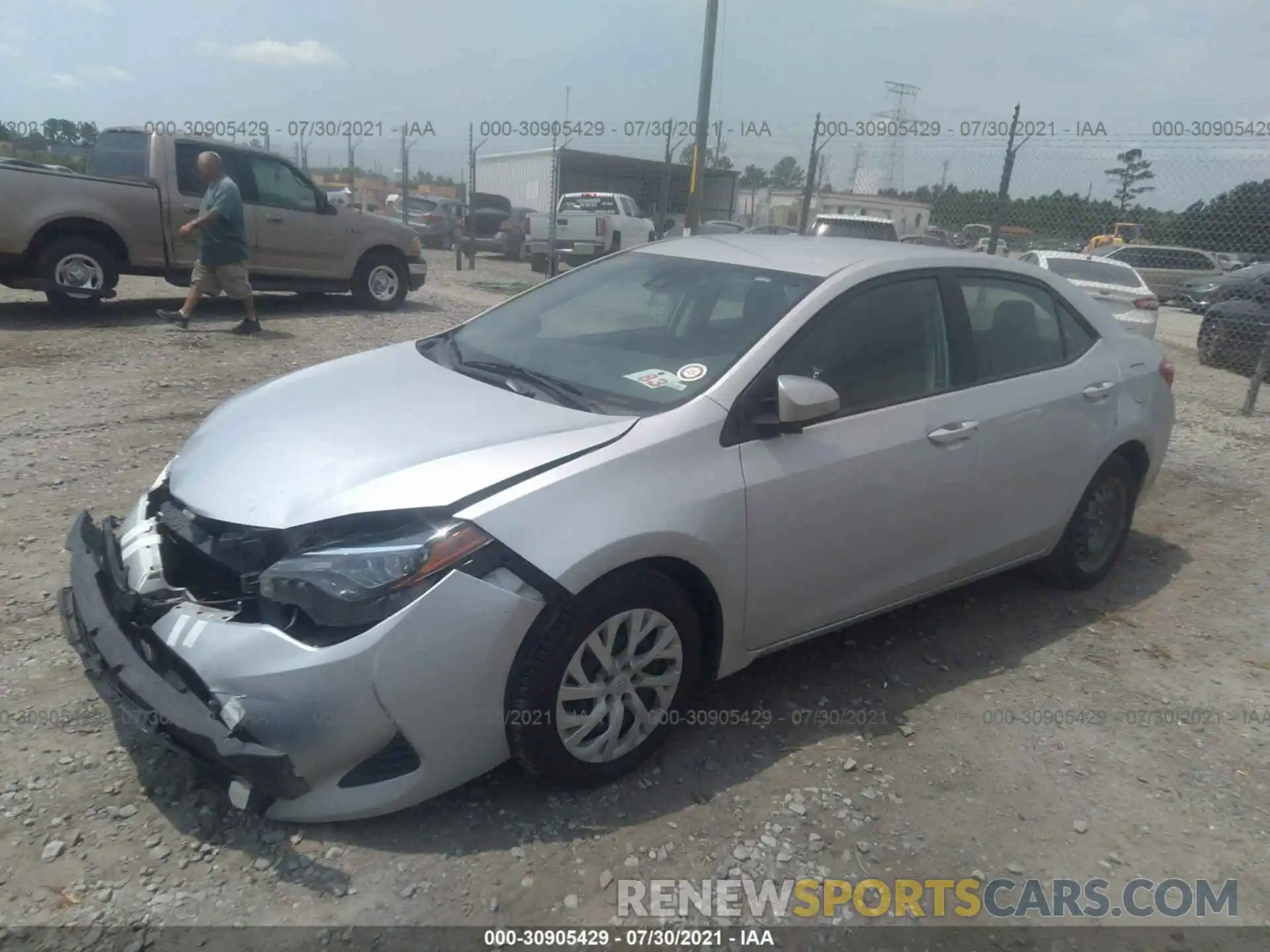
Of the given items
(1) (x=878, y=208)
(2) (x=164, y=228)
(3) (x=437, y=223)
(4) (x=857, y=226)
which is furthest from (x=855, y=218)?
(3) (x=437, y=223)

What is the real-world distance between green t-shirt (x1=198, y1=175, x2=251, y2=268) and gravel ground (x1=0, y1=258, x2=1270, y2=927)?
4.66 m

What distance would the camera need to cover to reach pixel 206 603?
2.75 meters

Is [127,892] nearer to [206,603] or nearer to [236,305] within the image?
[206,603]

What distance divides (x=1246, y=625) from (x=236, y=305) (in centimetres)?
1081

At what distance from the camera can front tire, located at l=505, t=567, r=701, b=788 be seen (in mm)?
2723

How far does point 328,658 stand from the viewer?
2.49 metres

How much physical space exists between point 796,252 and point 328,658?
2530 millimetres

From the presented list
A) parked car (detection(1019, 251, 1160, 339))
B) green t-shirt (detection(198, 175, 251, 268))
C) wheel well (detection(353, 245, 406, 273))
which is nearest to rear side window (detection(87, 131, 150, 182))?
green t-shirt (detection(198, 175, 251, 268))

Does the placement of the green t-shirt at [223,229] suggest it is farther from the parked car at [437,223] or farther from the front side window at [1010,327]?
the parked car at [437,223]

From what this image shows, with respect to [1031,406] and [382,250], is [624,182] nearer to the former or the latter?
[382,250]

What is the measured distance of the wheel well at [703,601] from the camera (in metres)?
2.96

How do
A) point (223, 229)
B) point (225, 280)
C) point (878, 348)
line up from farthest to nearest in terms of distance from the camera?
point (225, 280) → point (223, 229) → point (878, 348)

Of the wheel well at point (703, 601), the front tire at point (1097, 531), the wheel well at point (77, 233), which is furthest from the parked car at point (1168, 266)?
the wheel well at point (703, 601)

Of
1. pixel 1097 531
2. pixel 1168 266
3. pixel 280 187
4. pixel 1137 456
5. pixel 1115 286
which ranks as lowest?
pixel 1097 531
